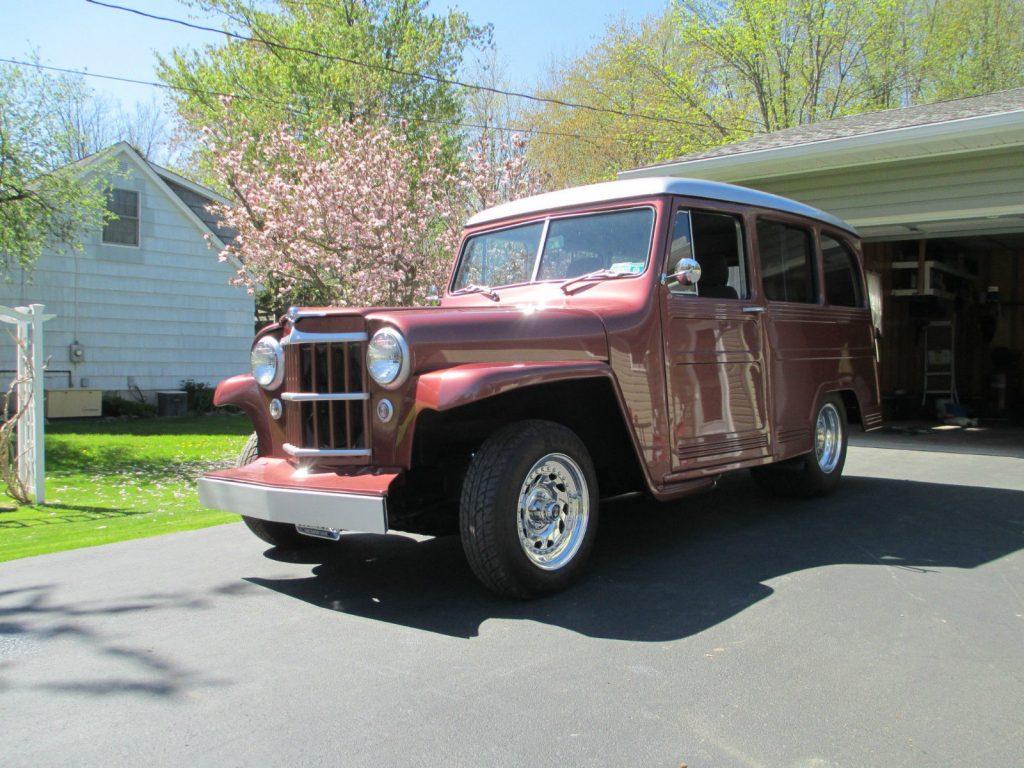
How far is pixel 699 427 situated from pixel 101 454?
10.1 metres

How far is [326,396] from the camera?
402 centimetres

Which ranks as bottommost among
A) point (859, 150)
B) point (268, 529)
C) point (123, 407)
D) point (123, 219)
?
point (268, 529)

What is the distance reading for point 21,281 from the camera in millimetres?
15547

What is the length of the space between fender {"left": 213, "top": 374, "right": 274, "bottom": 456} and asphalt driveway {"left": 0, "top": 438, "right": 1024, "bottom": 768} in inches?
28.7

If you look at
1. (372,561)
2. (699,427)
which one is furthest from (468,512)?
(699,427)

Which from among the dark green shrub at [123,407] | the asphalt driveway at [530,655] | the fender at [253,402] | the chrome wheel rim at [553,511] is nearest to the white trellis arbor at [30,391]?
the asphalt driveway at [530,655]

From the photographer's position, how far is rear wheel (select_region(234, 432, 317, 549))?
15.6ft

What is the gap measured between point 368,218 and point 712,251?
9.42 metres

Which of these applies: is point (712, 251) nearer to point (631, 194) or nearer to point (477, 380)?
point (631, 194)

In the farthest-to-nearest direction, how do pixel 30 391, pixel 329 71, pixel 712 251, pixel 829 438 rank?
pixel 329 71 < pixel 30 391 < pixel 829 438 < pixel 712 251

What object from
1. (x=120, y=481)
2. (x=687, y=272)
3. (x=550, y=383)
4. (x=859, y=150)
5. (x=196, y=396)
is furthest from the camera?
(x=196, y=396)

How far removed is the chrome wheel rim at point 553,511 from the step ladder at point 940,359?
1277 cm

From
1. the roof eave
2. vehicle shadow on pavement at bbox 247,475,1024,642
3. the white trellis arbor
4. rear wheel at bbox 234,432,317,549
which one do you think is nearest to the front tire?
vehicle shadow on pavement at bbox 247,475,1024,642

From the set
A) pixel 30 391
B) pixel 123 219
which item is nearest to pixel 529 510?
pixel 30 391
